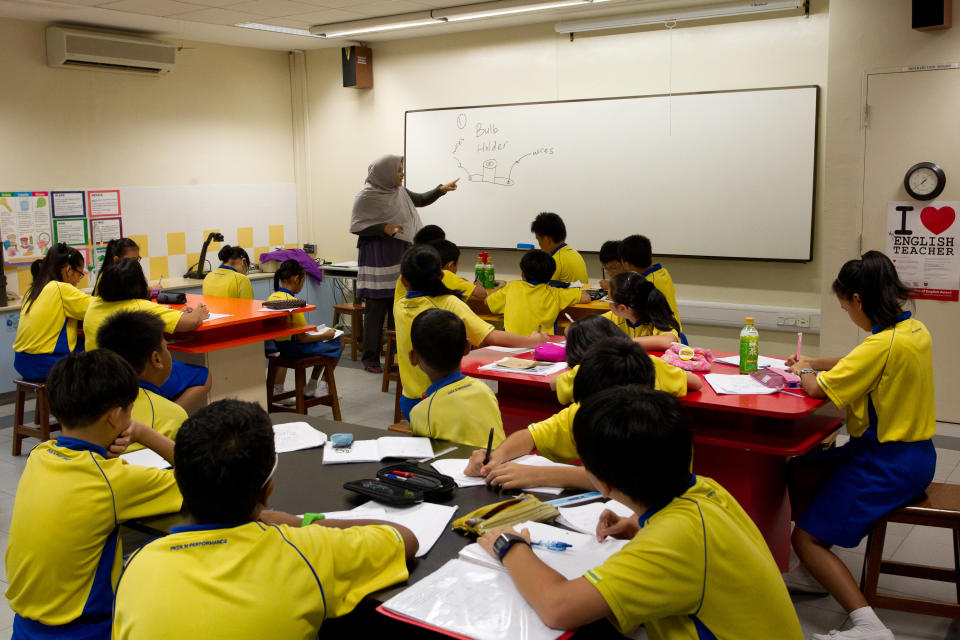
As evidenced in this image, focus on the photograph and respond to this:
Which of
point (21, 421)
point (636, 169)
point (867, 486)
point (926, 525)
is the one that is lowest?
point (21, 421)

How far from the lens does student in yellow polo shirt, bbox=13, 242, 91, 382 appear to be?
4.70m

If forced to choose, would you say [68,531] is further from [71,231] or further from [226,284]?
[71,231]

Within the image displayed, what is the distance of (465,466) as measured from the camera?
2.34 meters

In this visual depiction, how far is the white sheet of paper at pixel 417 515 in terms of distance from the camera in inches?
75.9

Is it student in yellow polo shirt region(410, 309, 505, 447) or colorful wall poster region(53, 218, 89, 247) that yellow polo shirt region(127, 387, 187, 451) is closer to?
student in yellow polo shirt region(410, 309, 505, 447)

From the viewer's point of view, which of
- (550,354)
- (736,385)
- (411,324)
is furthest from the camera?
(411,324)

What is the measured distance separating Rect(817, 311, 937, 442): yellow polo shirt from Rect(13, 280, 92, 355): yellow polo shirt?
13.3 feet

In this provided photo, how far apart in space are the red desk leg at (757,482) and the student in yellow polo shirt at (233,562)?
5.99 feet

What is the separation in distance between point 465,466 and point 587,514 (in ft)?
1.46

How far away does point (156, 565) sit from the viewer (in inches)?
57.4

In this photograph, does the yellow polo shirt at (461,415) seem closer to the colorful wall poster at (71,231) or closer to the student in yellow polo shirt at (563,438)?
the student in yellow polo shirt at (563,438)

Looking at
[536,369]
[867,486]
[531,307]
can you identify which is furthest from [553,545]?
[531,307]

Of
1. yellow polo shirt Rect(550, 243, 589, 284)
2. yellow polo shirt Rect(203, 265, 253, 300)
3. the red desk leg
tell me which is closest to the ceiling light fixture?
yellow polo shirt Rect(550, 243, 589, 284)

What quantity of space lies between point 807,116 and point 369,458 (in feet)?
14.6
